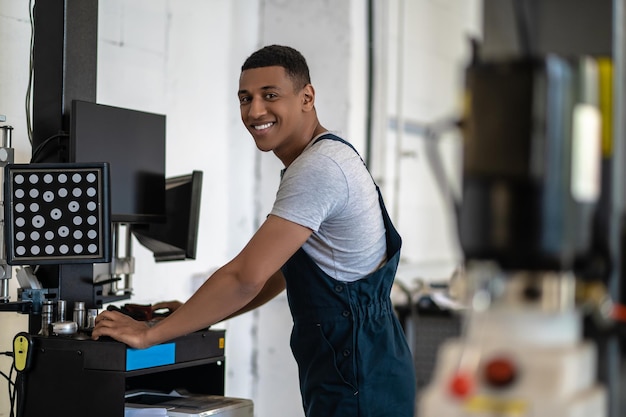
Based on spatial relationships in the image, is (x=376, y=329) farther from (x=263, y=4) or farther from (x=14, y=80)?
(x=263, y=4)

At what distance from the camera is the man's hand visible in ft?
5.97

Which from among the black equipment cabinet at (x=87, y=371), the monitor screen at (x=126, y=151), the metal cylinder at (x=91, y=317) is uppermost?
the monitor screen at (x=126, y=151)

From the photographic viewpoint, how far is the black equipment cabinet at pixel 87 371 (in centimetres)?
186

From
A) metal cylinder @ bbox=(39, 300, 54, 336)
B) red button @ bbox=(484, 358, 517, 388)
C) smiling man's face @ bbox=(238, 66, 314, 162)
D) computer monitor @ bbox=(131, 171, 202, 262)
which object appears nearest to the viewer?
red button @ bbox=(484, 358, 517, 388)

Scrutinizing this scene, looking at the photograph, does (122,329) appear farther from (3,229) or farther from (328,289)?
(3,229)

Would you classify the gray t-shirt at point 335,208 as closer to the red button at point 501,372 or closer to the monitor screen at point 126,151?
the monitor screen at point 126,151

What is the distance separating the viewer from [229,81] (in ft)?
12.3

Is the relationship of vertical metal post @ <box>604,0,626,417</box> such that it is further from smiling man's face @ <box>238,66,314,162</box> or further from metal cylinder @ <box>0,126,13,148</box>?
metal cylinder @ <box>0,126,13,148</box>

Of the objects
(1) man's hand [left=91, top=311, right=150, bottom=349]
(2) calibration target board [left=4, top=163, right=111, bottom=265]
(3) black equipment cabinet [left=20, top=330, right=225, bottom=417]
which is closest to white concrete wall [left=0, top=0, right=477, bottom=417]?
(2) calibration target board [left=4, top=163, right=111, bottom=265]

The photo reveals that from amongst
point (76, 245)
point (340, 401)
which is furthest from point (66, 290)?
point (340, 401)

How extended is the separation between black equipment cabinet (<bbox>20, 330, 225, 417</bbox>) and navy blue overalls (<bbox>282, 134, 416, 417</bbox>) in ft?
1.07

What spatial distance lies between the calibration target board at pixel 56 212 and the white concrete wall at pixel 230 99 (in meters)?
1.03

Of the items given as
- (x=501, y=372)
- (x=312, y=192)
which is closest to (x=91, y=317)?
(x=312, y=192)

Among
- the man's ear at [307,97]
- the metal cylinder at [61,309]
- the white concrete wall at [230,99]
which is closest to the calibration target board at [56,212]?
the metal cylinder at [61,309]
